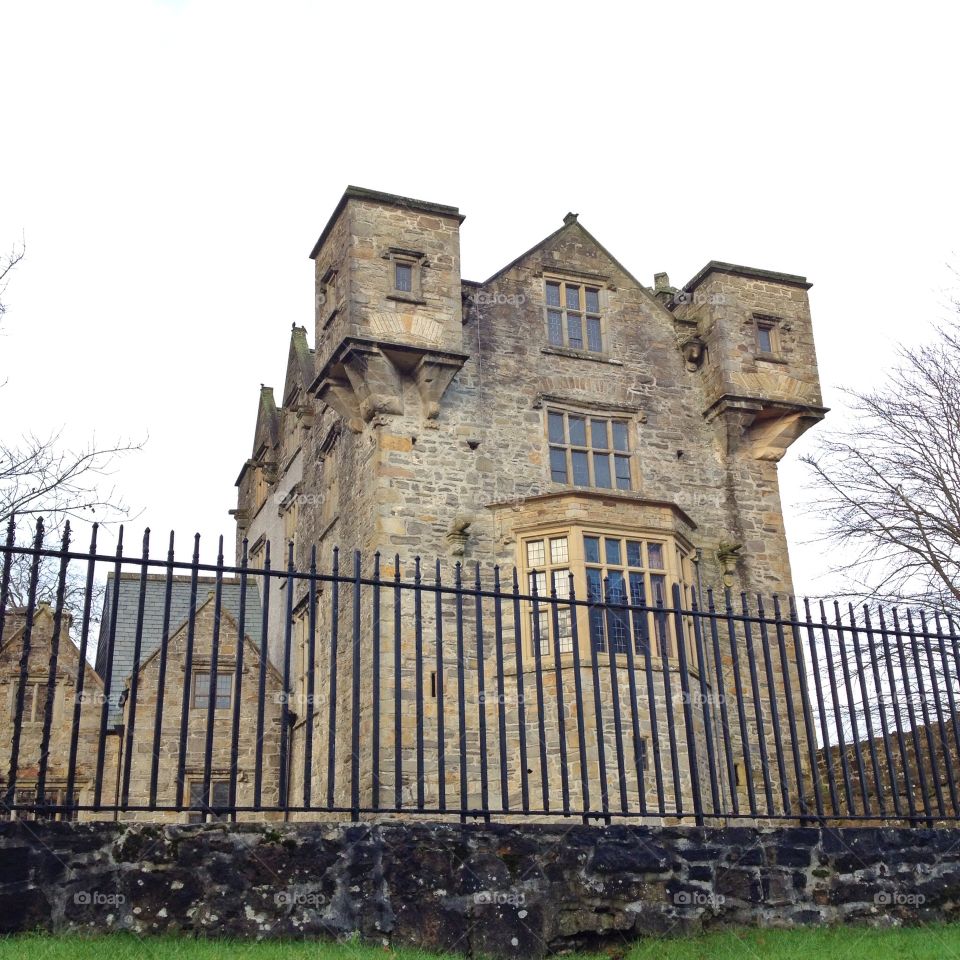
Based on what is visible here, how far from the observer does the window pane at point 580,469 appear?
67.2ft

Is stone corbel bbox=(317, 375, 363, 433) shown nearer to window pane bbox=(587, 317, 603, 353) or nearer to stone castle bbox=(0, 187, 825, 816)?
stone castle bbox=(0, 187, 825, 816)

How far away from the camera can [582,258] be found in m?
22.6

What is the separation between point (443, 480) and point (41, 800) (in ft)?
42.4

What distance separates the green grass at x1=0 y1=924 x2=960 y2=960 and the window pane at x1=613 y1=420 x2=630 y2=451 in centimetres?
1321

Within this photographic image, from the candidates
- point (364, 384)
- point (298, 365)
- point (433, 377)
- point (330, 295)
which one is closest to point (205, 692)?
point (298, 365)

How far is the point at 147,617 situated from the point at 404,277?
11.1 meters

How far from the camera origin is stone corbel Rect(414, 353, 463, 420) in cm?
1914

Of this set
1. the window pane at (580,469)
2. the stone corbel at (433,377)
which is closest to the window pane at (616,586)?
the window pane at (580,469)

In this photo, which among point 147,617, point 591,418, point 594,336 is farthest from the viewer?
point 147,617

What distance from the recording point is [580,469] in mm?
20641

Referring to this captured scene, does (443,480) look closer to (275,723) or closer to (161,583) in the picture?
(275,723)

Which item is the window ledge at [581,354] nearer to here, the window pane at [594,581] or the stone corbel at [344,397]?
the stone corbel at [344,397]

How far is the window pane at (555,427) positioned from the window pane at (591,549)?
2390 millimetres

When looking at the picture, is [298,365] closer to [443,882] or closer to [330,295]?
[330,295]
